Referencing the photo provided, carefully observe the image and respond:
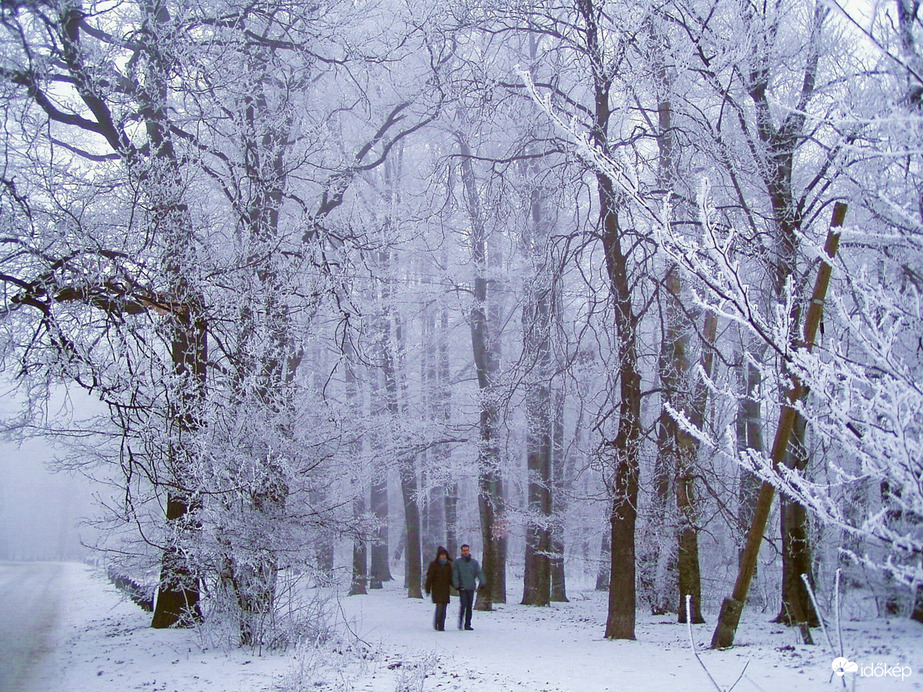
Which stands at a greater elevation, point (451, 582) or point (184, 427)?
point (184, 427)

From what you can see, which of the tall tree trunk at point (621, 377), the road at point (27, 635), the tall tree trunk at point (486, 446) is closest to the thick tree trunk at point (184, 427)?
the road at point (27, 635)

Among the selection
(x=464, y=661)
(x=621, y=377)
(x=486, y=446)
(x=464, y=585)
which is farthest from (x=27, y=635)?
(x=621, y=377)

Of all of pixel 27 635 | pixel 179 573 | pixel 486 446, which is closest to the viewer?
pixel 179 573

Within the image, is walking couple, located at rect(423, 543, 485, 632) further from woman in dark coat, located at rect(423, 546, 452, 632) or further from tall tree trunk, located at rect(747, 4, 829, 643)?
tall tree trunk, located at rect(747, 4, 829, 643)

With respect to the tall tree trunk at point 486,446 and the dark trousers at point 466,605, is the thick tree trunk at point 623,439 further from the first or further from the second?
the tall tree trunk at point 486,446

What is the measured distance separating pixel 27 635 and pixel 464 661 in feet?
22.5

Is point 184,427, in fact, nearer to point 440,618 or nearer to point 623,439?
point 623,439

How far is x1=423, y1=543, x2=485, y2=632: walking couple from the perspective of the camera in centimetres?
1268

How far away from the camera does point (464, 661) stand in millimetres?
8773

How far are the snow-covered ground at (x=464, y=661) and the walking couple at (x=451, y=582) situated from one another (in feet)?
1.47

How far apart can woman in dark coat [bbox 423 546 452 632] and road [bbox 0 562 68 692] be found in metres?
5.64

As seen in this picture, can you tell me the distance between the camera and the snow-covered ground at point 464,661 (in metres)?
6.88

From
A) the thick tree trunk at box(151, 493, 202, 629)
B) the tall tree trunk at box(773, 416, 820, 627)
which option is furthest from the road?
the tall tree trunk at box(773, 416, 820, 627)

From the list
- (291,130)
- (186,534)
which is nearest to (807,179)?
(291,130)
